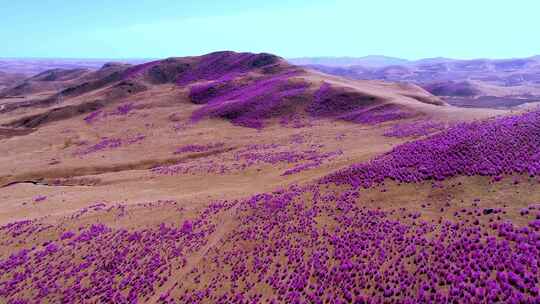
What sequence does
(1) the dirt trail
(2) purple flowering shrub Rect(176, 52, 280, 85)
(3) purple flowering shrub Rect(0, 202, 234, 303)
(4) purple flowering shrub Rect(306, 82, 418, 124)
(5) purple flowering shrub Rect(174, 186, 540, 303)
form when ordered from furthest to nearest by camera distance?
(2) purple flowering shrub Rect(176, 52, 280, 85), (4) purple flowering shrub Rect(306, 82, 418, 124), (1) the dirt trail, (3) purple flowering shrub Rect(0, 202, 234, 303), (5) purple flowering shrub Rect(174, 186, 540, 303)

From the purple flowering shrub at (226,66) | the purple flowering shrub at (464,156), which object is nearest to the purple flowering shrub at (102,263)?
the purple flowering shrub at (464,156)

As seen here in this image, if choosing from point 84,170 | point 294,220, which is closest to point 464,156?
point 294,220

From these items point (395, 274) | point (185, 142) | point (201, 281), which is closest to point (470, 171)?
point (395, 274)

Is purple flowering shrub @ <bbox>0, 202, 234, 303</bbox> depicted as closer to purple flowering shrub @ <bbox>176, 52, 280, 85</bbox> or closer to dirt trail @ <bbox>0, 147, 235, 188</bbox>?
dirt trail @ <bbox>0, 147, 235, 188</bbox>

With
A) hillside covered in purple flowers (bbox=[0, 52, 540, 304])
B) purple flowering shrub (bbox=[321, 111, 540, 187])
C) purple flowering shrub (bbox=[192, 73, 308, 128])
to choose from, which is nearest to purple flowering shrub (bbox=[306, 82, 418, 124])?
hillside covered in purple flowers (bbox=[0, 52, 540, 304])


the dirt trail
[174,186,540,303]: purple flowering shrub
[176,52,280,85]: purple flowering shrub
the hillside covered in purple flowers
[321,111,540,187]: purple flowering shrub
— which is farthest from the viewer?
[176,52,280,85]: purple flowering shrub

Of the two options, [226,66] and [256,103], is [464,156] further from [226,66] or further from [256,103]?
[226,66]
